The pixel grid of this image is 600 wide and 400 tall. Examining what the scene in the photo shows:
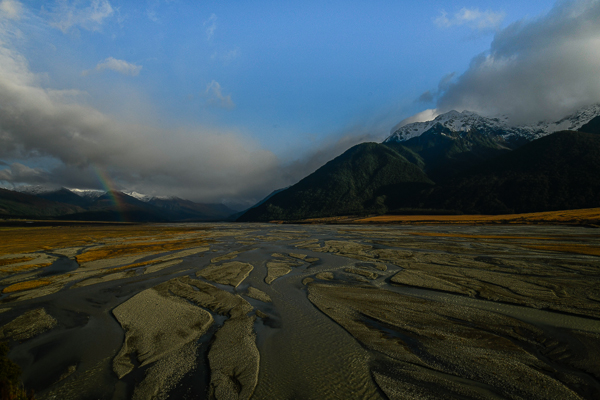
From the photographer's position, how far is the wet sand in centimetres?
998

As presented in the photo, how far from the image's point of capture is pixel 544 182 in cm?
16112

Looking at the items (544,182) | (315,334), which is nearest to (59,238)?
(315,334)

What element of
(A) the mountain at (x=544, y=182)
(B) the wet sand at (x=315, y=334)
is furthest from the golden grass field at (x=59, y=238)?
(A) the mountain at (x=544, y=182)

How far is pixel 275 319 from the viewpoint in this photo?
16609 mm

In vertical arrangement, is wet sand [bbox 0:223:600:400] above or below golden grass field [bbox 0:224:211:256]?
below

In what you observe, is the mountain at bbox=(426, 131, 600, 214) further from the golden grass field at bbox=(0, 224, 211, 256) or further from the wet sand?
the golden grass field at bbox=(0, 224, 211, 256)

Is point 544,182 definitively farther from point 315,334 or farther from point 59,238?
point 59,238

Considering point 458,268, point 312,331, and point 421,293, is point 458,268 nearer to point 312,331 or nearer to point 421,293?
point 421,293

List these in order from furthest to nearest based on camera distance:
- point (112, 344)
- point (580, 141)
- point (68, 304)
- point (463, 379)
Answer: point (580, 141) → point (68, 304) → point (112, 344) → point (463, 379)

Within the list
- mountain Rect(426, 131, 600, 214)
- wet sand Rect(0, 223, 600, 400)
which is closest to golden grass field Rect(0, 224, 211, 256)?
wet sand Rect(0, 223, 600, 400)

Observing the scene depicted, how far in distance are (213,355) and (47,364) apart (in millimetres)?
7420

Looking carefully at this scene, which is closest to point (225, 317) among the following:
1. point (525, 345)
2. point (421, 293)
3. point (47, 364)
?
point (47, 364)

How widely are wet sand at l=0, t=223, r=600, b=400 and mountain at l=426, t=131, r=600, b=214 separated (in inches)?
6480

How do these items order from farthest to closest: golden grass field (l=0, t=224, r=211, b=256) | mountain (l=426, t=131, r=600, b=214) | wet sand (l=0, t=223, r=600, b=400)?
mountain (l=426, t=131, r=600, b=214) < golden grass field (l=0, t=224, r=211, b=256) < wet sand (l=0, t=223, r=600, b=400)
